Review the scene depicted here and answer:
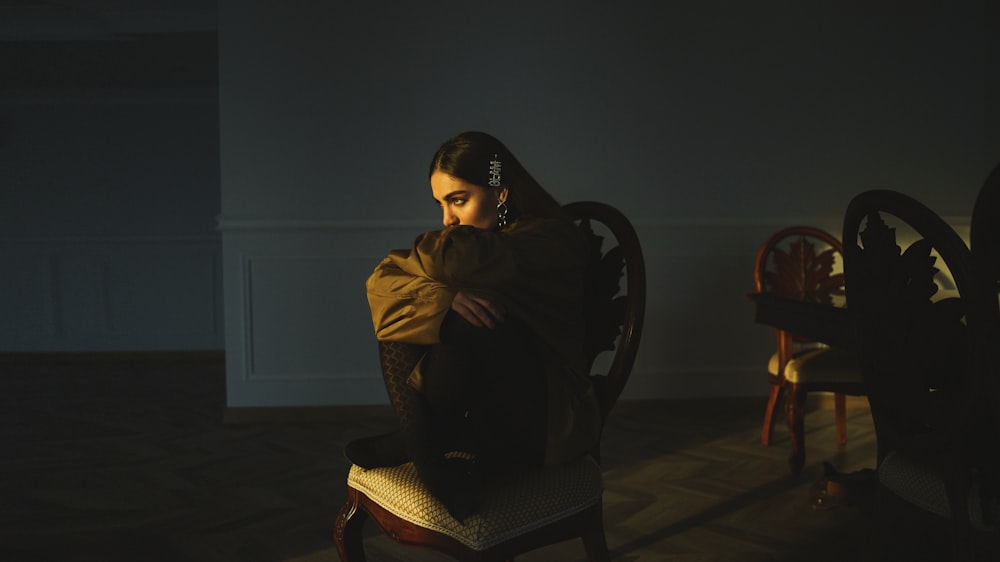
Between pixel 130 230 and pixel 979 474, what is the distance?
6506 millimetres

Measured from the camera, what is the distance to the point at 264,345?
12.0 ft

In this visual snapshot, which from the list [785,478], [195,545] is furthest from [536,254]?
[785,478]

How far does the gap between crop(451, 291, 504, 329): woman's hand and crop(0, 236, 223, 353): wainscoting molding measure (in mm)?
5592

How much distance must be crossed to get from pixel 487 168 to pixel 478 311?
14.1 inches

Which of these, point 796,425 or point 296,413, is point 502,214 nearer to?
point 796,425

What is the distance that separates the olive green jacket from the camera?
1271 mm

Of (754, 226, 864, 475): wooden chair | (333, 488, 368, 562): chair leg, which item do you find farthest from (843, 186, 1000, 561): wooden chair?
(754, 226, 864, 475): wooden chair

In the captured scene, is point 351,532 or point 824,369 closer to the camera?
point 351,532

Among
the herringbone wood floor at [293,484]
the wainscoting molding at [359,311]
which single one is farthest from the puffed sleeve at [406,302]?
the wainscoting molding at [359,311]

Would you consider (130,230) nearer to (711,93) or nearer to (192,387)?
(192,387)

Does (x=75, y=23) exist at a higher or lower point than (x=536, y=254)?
higher

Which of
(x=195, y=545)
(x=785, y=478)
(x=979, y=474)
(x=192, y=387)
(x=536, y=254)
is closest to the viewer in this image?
(x=979, y=474)

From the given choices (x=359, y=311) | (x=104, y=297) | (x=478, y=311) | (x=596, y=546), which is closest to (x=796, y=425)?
(x=596, y=546)

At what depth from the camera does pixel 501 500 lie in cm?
120
